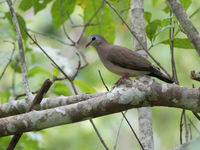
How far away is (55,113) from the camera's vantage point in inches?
110

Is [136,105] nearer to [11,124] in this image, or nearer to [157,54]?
[11,124]

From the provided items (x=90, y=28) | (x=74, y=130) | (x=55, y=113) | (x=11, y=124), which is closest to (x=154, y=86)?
(x=55, y=113)

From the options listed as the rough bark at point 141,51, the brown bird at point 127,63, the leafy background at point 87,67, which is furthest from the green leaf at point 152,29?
the brown bird at point 127,63

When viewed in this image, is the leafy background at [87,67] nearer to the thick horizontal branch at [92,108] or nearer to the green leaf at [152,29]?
the green leaf at [152,29]

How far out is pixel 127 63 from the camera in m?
4.44

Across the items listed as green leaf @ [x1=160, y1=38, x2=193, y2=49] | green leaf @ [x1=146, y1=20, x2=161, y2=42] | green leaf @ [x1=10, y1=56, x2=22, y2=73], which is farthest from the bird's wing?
green leaf @ [x1=10, y1=56, x2=22, y2=73]

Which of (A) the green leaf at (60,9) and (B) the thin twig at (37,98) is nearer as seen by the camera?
(B) the thin twig at (37,98)

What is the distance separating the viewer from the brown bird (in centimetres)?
427

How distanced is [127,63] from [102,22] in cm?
64

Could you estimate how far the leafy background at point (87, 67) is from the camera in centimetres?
450

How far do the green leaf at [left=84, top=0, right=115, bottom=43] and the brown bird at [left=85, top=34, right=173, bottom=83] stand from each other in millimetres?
219

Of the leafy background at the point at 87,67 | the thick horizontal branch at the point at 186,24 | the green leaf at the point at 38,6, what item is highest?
the thick horizontal branch at the point at 186,24

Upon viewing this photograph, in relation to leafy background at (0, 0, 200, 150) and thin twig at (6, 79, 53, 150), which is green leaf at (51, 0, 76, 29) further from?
thin twig at (6, 79, 53, 150)

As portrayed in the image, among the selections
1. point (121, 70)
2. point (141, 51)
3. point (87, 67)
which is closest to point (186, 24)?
point (141, 51)
